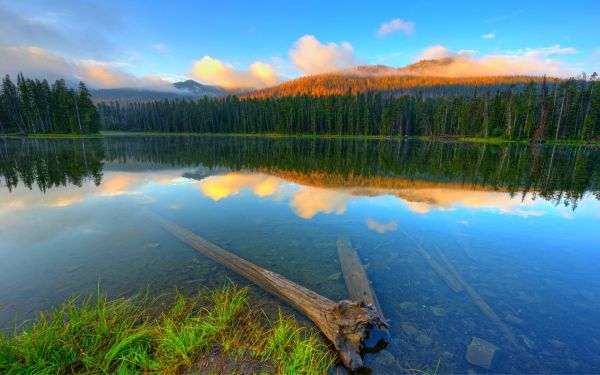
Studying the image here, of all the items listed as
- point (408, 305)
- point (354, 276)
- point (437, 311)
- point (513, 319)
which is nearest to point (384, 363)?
point (408, 305)

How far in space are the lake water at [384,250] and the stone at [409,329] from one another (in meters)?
0.05

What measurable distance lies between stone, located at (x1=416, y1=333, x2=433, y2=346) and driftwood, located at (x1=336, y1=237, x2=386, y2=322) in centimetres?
82

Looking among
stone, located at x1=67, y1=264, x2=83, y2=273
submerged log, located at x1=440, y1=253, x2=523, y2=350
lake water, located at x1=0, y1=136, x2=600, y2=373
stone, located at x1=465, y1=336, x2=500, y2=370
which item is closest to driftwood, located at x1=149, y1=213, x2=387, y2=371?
lake water, located at x1=0, y1=136, x2=600, y2=373

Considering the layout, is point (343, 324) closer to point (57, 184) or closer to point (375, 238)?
point (375, 238)

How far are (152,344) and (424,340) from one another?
5679 mm

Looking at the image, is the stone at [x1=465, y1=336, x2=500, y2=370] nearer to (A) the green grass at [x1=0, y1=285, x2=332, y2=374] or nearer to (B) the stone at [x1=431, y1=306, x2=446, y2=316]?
(B) the stone at [x1=431, y1=306, x2=446, y2=316]

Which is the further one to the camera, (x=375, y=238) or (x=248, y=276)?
(x=375, y=238)

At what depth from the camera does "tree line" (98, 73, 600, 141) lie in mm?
73312

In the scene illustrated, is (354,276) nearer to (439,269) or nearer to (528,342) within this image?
(439,269)

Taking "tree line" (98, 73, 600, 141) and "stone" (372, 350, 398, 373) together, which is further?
"tree line" (98, 73, 600, 141)

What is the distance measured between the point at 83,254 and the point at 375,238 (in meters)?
11.2

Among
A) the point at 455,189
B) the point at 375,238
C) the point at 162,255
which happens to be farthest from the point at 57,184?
the point at 455,189

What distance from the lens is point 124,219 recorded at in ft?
43.4

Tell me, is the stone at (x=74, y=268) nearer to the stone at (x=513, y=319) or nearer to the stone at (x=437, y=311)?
the stone at (x=437, y=311)
